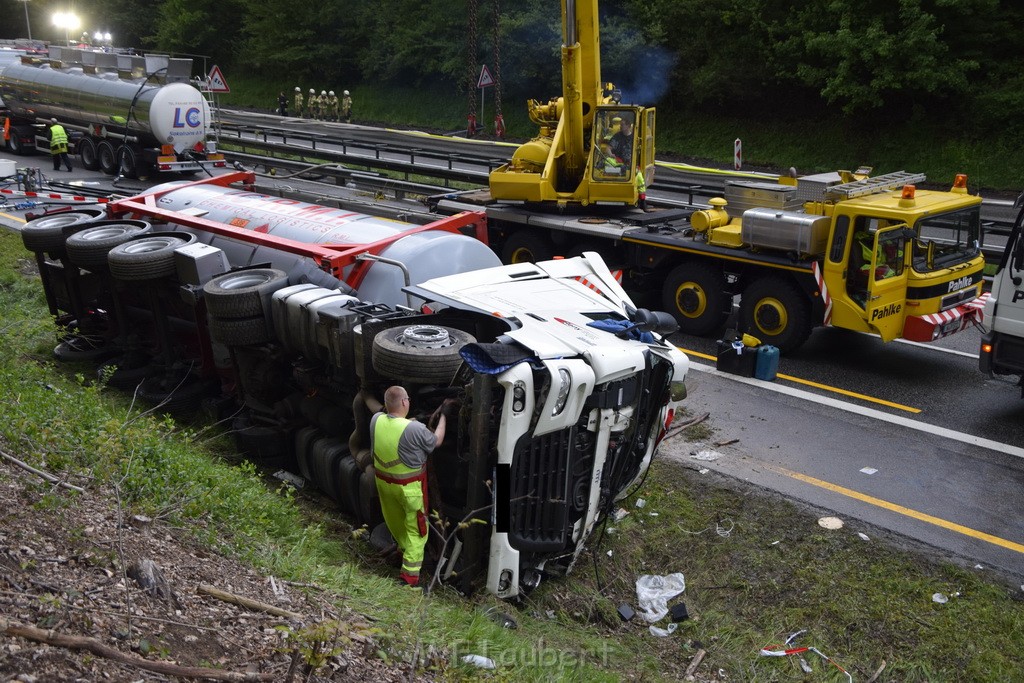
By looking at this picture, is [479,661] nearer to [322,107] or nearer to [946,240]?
[946,240]

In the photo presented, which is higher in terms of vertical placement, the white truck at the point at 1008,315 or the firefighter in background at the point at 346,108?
the firefighter in background at the point at 346,108

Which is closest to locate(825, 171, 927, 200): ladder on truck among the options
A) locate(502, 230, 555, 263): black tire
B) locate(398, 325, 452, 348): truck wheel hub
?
locate(502, 230, 555, 263): black tire

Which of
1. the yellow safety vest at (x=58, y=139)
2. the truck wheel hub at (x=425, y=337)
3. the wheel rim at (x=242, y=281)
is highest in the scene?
the yellow safety vest at (x=58, y=139)

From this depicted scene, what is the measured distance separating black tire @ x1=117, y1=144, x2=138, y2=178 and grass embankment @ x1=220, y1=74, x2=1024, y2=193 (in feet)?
47.6

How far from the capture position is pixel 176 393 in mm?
8547

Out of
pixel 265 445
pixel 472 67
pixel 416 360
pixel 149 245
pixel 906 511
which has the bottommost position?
pixel 906 511

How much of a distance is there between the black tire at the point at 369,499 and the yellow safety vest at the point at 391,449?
584 millimetres

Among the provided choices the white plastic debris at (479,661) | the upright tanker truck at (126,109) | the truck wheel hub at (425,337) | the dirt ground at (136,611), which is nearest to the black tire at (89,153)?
the upright tanker truck at (126,109)

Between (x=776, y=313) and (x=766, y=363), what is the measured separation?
110cm

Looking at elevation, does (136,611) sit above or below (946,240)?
below

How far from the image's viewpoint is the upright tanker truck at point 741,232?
1021 centimetres

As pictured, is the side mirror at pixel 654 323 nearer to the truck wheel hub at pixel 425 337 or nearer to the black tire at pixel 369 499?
the truck wheel hub at pixel 425 337

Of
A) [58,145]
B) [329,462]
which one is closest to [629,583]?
[329,462]

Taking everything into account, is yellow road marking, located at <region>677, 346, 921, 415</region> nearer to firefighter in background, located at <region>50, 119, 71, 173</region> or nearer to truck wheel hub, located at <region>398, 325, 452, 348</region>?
truck wheel hub, located at <region>398, 325, 452, 348</region>
